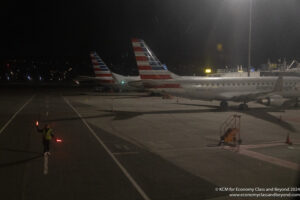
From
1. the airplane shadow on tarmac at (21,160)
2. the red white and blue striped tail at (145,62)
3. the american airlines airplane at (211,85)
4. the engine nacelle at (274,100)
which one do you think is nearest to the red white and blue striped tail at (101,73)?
the american airlines airplane at (211,85)

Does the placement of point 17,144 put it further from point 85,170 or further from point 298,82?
point 298,82

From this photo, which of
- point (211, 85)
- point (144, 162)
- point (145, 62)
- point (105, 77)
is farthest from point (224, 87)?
point (105, 77)

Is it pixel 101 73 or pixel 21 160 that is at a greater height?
pixel 101 73

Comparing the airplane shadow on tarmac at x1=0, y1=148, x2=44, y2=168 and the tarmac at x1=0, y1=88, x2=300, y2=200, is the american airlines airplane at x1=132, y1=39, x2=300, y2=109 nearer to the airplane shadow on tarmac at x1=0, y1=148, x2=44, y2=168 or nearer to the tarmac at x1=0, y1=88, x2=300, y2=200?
the tarmac at x1=0, y1=88, x2=300, y2=200

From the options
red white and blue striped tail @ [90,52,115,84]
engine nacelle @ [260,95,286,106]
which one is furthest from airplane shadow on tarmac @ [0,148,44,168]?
red white and blue striped tail @ [90,52,115,84]

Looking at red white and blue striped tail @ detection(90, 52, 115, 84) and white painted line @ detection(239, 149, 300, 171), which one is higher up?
red white and blue striped tail @ detection(90, 52, 115, 84)

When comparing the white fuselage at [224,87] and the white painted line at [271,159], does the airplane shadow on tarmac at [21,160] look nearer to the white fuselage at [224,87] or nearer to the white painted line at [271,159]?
the white painted line at [271,159]

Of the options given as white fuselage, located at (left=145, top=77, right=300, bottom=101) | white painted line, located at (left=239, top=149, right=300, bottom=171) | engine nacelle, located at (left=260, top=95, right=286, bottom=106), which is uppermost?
white fuselage, located at (left=145, top=77, right=300, bottom=101)

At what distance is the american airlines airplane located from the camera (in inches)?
1163

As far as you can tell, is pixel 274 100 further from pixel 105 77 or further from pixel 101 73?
pixel 101 73

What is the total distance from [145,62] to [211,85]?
8557 mm

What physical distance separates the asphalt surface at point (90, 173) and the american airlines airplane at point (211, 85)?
41.5 ft

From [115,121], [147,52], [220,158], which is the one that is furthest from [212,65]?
[220,158]

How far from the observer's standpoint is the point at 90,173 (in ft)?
38.2
